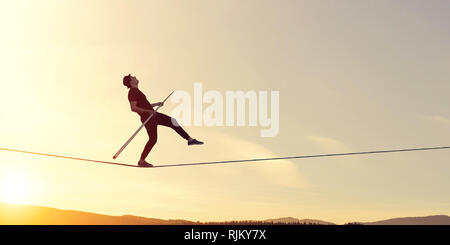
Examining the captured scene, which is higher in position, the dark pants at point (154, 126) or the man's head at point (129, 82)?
the man's head at point (129, 82)

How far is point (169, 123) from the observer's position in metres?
15.8

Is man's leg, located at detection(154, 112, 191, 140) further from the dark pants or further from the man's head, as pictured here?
the man's head

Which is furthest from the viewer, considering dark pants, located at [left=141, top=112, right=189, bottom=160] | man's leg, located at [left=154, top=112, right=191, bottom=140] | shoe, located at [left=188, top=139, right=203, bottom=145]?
shoe, located at [left=188, top=139, right=203, bottom=145]

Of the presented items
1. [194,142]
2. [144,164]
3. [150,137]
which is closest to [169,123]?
[150,137]

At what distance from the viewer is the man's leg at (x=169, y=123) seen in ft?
51.4

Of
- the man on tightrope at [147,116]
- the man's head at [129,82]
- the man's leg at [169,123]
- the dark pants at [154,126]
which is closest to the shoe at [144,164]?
the man on tightrope at [147,116]

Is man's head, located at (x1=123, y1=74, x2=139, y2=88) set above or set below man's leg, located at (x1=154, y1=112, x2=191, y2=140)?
above

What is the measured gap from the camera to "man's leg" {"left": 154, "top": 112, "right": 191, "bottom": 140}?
1567 cm

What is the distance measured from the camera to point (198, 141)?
16.0 meters

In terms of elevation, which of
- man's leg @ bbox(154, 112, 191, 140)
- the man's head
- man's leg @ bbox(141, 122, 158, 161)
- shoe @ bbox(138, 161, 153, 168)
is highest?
the man's head

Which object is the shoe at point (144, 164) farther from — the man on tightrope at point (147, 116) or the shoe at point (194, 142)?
the shoe at point (194, 142)

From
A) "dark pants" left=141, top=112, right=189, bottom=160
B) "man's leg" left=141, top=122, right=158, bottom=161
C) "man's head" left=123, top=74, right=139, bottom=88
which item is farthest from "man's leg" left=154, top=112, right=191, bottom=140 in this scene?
"man's head" left=123, top=74, right=139, bottom=88
